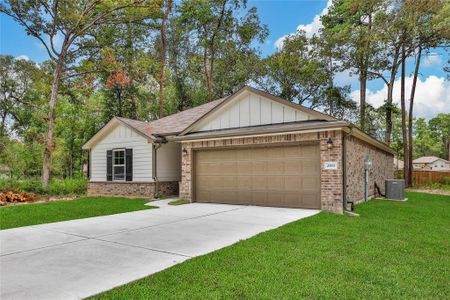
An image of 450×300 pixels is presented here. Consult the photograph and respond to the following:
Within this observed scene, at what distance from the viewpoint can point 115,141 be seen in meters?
14.7

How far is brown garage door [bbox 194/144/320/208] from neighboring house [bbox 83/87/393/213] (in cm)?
3

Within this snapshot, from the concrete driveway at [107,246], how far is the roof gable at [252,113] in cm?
306

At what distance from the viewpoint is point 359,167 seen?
11.0 metres

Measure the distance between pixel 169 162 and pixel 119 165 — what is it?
2399mm

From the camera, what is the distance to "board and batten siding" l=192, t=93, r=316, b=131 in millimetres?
10163

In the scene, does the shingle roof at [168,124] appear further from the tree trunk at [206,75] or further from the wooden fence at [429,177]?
the wooden fence at [429,177]

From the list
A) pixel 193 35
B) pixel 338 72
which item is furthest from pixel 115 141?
pixel 338 72

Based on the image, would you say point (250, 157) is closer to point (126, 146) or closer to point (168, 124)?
point (168, 124)

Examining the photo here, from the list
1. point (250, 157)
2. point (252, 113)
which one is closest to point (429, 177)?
point (252, 113)

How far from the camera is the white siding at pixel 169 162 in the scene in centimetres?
1362

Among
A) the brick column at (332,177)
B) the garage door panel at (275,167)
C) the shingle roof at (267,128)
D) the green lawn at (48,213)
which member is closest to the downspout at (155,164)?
the shingle roof at (267,128)

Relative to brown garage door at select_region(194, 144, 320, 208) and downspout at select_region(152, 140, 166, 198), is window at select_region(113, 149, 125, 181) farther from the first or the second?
brown garage door at select_region(194, 144, 320, 208)

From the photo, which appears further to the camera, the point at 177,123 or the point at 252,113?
the point at 177,123

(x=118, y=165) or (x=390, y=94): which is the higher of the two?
(x=390, y=94)
